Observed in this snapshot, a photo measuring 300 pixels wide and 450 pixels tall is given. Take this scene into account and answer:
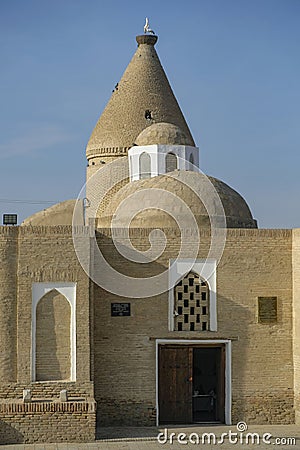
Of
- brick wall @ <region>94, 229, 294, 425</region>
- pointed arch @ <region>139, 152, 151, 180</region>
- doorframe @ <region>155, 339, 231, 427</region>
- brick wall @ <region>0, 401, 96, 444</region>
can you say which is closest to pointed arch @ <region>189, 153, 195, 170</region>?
pointed arch @ <region>139, 152, 151, 180</region>

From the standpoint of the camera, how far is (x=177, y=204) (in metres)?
18.2

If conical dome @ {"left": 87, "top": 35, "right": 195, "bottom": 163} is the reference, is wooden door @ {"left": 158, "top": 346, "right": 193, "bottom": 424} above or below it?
below

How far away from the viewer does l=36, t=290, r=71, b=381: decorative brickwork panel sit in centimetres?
1623

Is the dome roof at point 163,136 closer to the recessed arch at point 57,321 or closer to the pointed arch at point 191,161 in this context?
the pointed arch at point 191,161

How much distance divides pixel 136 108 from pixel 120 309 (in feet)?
26.9

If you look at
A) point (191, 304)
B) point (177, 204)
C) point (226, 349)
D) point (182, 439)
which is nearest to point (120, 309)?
point (191, 304)

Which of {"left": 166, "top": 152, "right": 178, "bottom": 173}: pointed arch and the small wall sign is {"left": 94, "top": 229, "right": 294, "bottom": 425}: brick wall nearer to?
the small wall sign

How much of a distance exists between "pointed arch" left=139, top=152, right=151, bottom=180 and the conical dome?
2.57 m

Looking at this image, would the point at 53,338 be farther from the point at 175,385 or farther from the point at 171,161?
the point at 171,161

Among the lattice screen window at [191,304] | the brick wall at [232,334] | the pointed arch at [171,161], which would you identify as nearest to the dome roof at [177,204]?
the brick wall at [232,334]

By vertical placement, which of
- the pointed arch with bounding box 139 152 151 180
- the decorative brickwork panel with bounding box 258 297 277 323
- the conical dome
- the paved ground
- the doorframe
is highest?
the conical dome

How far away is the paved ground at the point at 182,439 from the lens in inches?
596

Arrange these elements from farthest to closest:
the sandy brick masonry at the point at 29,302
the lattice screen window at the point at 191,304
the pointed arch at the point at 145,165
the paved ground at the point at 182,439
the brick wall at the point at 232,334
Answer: the pointed arch at the point at 145,165, the lattice screen window at the point at 191,304, the brick wall at the point at 232,334, the sandy brick masonry at the point at 29,302, the paved ground at the point at 182,439

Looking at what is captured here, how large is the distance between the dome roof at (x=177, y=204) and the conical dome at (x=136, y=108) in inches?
182
